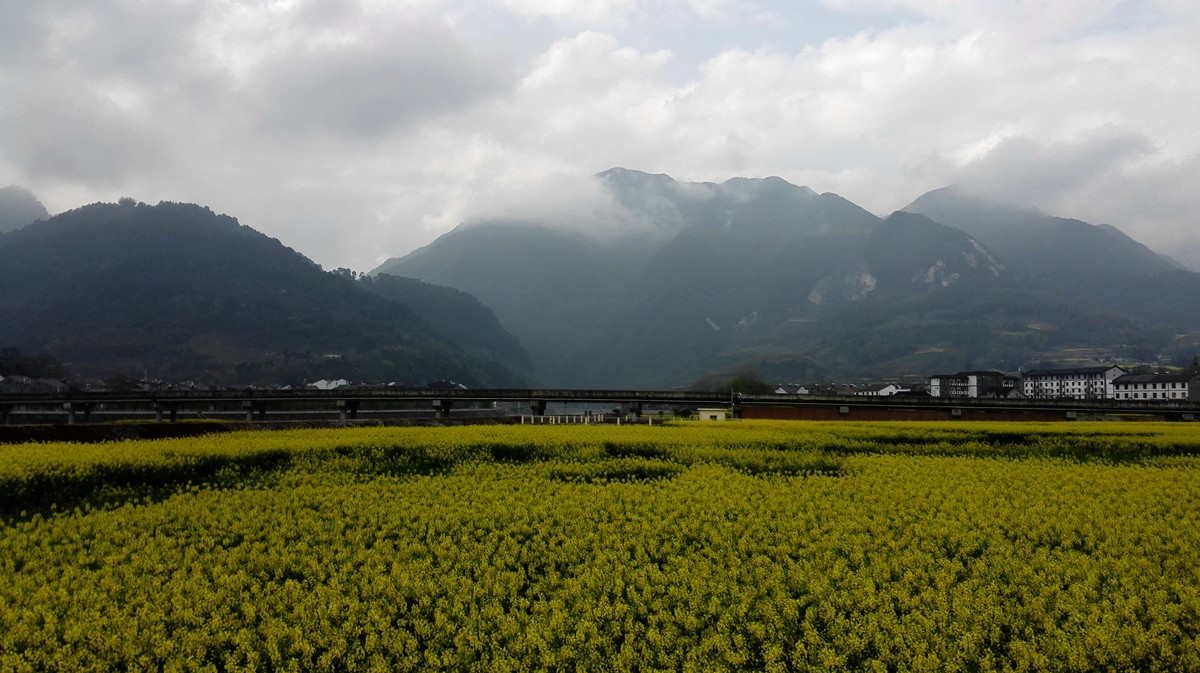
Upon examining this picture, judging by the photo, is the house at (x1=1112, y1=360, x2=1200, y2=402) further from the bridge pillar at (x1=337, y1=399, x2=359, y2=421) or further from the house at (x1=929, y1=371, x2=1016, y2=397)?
the bridge pillar at (x1=337, y1=399, x2=359, y2=421)

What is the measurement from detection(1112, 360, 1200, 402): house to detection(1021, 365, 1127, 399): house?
684 centimetres

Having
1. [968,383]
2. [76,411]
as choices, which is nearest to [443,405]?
[76,411]

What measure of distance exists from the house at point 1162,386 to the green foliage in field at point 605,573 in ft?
472

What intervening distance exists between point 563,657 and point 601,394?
2687 inches

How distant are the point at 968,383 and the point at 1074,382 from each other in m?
36.2

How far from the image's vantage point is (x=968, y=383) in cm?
16662

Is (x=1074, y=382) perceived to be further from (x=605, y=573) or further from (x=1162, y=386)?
(x=605, y=573)

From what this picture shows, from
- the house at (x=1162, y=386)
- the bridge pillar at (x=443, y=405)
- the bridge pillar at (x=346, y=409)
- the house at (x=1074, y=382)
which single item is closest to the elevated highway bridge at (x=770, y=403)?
the bridge pillar at (x=443, y=405)

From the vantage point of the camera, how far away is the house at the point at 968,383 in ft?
527

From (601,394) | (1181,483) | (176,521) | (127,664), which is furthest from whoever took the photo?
(601,394)

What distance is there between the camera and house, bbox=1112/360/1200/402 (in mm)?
131000

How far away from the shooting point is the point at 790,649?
8.65 m

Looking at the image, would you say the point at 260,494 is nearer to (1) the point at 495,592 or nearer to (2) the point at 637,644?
(1) the point at 495,592

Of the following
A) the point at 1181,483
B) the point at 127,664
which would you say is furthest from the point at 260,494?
the point at 1181,483
